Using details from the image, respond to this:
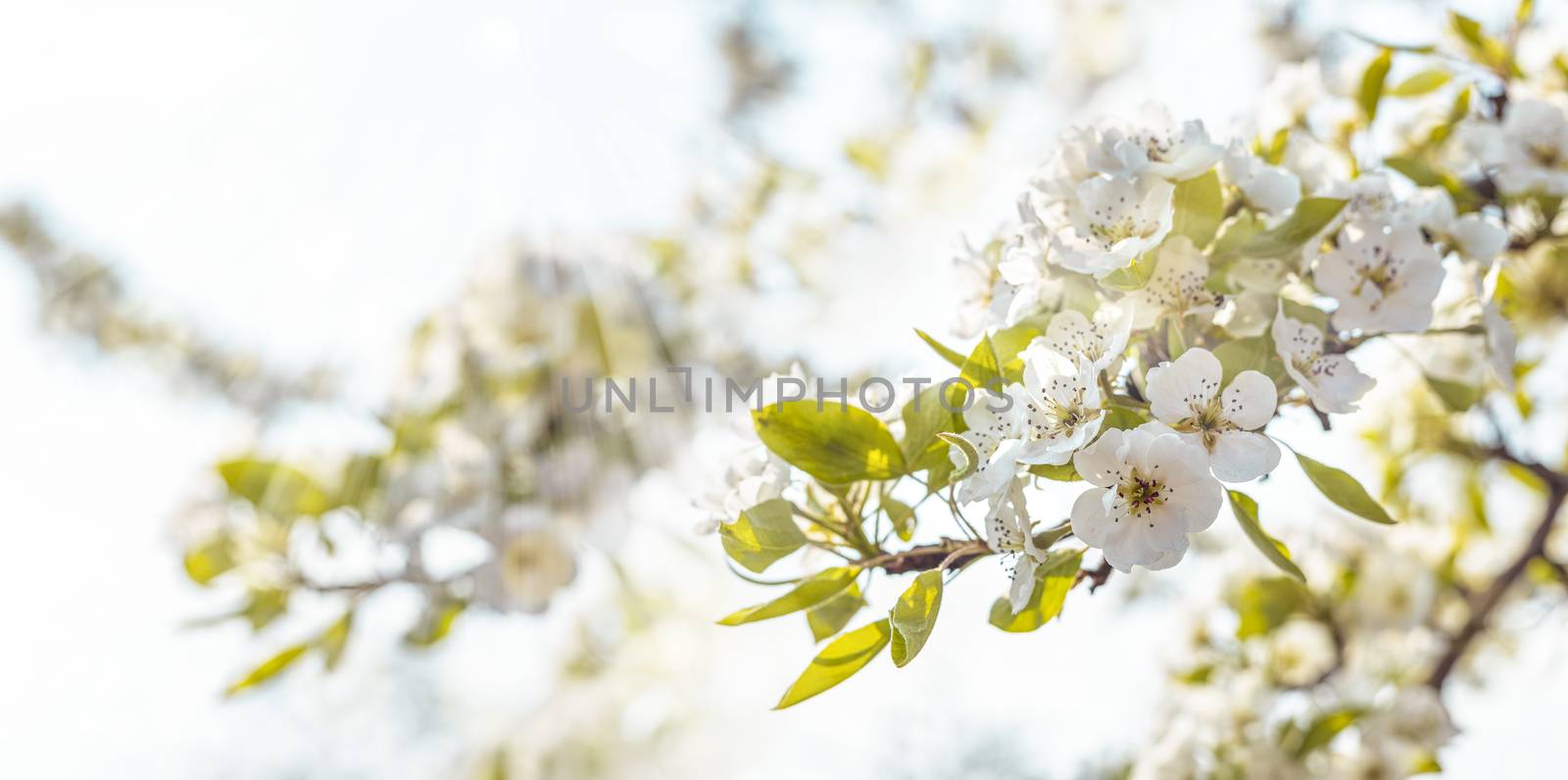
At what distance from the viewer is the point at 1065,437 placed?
16.1 inches

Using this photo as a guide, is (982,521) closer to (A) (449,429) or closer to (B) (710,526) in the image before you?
(B) (710,526)

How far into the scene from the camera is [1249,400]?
412mm

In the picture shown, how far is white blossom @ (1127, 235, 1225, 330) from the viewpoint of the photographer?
476mm

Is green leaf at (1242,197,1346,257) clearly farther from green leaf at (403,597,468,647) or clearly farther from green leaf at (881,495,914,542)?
green leaf at (403,597,468,647)

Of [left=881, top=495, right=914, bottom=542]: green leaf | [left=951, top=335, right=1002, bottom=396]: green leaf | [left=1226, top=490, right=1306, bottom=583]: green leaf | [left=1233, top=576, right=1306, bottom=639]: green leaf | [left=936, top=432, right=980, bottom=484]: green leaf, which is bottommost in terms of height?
[left=1233, top=576, right=1306, bottom=639]: green leaf

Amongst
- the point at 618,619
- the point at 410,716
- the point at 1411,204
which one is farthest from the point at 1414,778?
the point at 410,716

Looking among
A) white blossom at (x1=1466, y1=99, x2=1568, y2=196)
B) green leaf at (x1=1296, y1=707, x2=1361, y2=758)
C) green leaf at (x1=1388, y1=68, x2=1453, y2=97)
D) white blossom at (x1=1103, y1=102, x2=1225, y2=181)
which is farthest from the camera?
green leaf at (x1=1296, y1=707, x2=1361, y2=758)

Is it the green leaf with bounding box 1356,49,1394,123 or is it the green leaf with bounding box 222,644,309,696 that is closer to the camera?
the green leaf with bounding box 1356,49,1394,123

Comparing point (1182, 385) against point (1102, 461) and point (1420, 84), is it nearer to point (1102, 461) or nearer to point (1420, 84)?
point (1102, 461)

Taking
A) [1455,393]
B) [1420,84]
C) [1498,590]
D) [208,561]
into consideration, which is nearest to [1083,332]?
[1455,393]

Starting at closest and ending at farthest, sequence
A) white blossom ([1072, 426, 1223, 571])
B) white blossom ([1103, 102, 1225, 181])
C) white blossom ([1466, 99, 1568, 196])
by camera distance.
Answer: white blossom ([1072, 426, 1223, 571]) < white blossom ([1103, 102, 1225, 181]) < white blossom ([1466, 99, 1568, 196])

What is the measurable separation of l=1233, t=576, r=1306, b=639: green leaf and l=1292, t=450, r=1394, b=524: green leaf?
580mm

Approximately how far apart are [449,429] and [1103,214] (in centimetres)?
76

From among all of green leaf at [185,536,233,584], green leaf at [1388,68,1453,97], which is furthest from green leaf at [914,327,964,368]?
green leaf at [185,536,233,584]
